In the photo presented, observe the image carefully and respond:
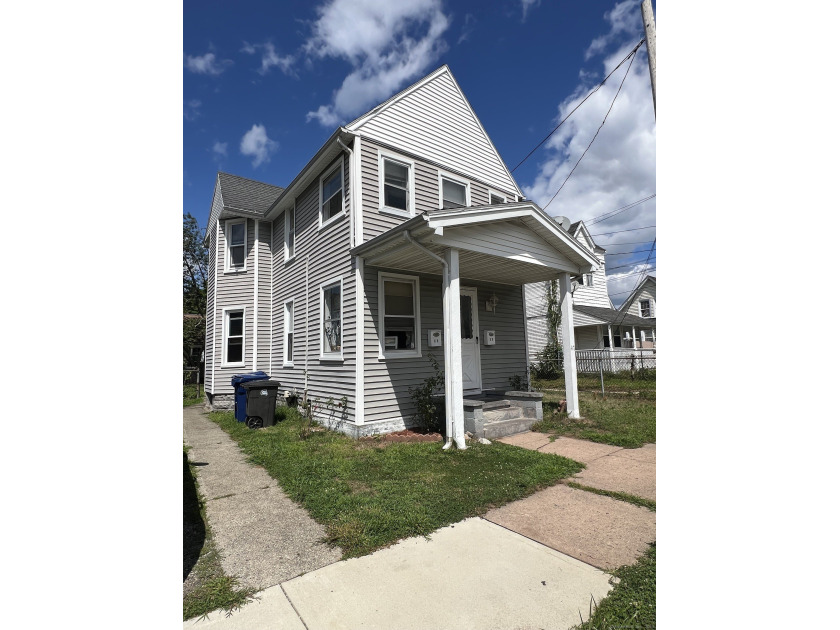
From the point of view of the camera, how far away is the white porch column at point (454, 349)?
584 centimetres

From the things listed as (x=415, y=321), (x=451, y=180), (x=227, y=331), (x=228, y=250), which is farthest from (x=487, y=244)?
(x=228, y=250)

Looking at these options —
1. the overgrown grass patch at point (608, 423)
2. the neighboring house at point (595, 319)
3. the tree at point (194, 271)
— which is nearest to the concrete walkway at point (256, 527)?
the overgrown grass patch at point (608, 423)

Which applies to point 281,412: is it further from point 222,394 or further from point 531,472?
point 531,472

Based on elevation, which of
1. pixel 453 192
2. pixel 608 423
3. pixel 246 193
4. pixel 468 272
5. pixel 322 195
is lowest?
pixel 608 423

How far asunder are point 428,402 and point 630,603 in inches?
199

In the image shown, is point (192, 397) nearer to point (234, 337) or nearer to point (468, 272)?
point (234, 337)

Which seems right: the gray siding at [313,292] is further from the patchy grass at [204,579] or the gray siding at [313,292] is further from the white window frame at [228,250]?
the patchy grass at [204,579]

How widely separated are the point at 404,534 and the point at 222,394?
31.2 ft

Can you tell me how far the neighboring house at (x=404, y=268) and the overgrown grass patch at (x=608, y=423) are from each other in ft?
1.30

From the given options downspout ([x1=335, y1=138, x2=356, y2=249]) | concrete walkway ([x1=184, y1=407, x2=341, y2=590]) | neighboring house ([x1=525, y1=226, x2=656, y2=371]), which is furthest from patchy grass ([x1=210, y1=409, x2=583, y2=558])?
neighboring house ([x1=525, y1=226, x2=656, y2=371])

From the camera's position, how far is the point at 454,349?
591 cm

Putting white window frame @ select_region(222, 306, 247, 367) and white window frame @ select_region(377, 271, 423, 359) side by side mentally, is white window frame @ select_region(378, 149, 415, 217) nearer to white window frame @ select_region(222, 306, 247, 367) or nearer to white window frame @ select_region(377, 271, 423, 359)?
white window frame @ select_region(377, 271, 423, 359)
